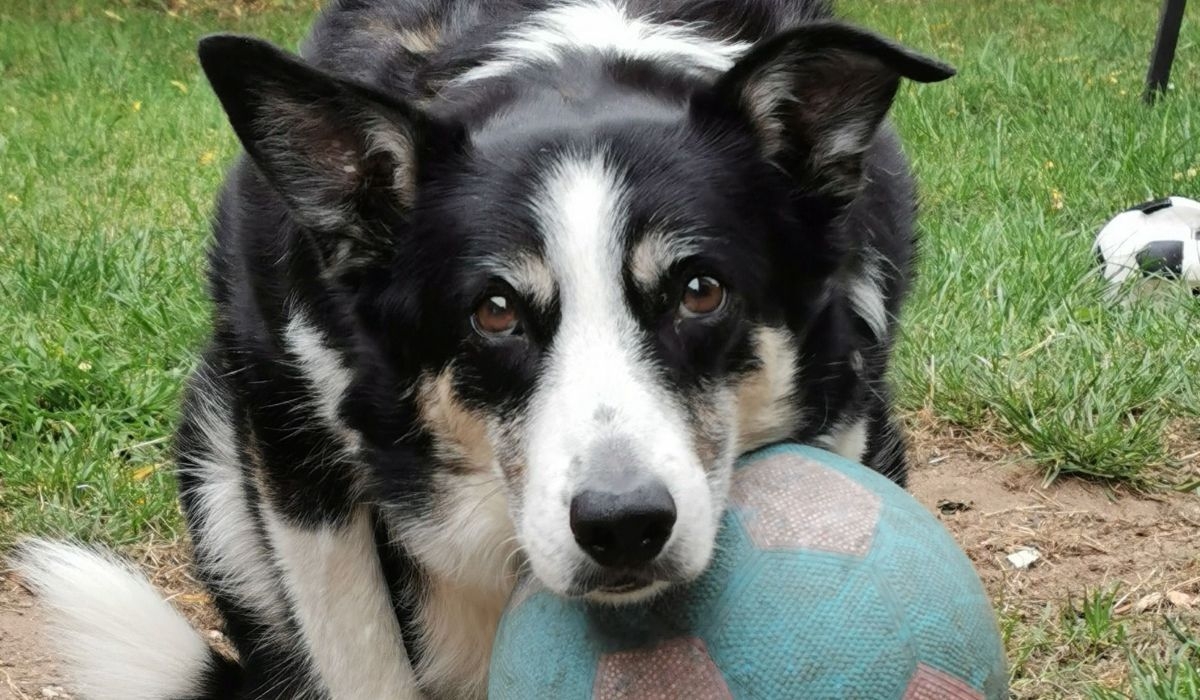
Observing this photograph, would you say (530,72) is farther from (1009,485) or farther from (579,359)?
(1009,485)

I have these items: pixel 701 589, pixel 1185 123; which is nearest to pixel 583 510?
pixel 701 589

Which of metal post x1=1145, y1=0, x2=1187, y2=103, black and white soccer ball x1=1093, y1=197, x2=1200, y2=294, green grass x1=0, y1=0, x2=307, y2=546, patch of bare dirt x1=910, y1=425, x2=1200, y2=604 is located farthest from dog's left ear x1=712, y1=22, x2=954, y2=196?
metal post x1=1145, y1=0, x2=1187, y2=103


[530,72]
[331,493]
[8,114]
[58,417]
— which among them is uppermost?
[530,72]

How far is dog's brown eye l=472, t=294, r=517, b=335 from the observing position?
233 centimetres

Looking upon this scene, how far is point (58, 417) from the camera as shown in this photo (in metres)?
4.14

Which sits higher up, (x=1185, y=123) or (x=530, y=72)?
(x=530, y=72)

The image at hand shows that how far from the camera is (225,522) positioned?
3.43 metres

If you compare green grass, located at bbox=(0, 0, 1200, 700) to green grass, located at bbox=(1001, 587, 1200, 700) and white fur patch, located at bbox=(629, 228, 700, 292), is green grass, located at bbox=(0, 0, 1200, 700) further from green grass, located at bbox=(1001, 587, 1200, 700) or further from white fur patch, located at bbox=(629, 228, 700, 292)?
white fur patch, located at bbox=(629, 228, 700, 292)

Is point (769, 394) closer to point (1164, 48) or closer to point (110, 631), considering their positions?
point (110, 631)

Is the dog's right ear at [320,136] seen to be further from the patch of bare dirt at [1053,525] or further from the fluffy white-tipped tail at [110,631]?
the patch of bare dirt at [1053,525]

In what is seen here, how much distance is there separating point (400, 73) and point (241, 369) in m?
0.68

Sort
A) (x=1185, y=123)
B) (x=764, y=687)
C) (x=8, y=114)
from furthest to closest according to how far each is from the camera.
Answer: (x=8, y=114), (x=1185, y=123), (x=764, y=687)

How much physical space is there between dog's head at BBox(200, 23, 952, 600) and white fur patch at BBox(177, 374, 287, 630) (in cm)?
87

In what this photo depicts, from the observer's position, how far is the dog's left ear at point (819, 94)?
236 cm
